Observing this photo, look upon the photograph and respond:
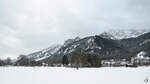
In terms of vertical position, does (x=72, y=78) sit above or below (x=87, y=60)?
above

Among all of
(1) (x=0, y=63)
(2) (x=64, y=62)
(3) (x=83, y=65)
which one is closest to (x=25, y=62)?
(1) (x=0, y=63)

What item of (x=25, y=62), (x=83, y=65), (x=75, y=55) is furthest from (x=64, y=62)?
(x=25, y=62)

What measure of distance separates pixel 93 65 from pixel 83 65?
740 centimetres

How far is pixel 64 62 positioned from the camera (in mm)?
127688

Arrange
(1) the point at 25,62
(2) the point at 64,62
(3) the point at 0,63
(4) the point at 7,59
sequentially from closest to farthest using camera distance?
1. (2) the point at 64,62
2. (3) the point at 0,63
3. (1) the point at 25,62
4. (4) the point at 7,59

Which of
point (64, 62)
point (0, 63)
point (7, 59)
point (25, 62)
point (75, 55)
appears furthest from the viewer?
point (7, 59)

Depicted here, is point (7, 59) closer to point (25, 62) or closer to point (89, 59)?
point (25, 62)

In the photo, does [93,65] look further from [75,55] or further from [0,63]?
[0,63]

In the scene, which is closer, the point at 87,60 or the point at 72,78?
the point at 72,78

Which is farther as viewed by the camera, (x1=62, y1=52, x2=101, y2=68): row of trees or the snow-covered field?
(x1=62, y1=52, x2=101, y2=68): row of trees

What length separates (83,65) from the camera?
11169 centimetres

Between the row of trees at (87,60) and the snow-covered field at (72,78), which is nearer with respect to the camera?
the snow-covered field at (72,78)

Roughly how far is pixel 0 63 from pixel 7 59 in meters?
23.0

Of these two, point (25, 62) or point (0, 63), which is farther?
point (25, 62)
